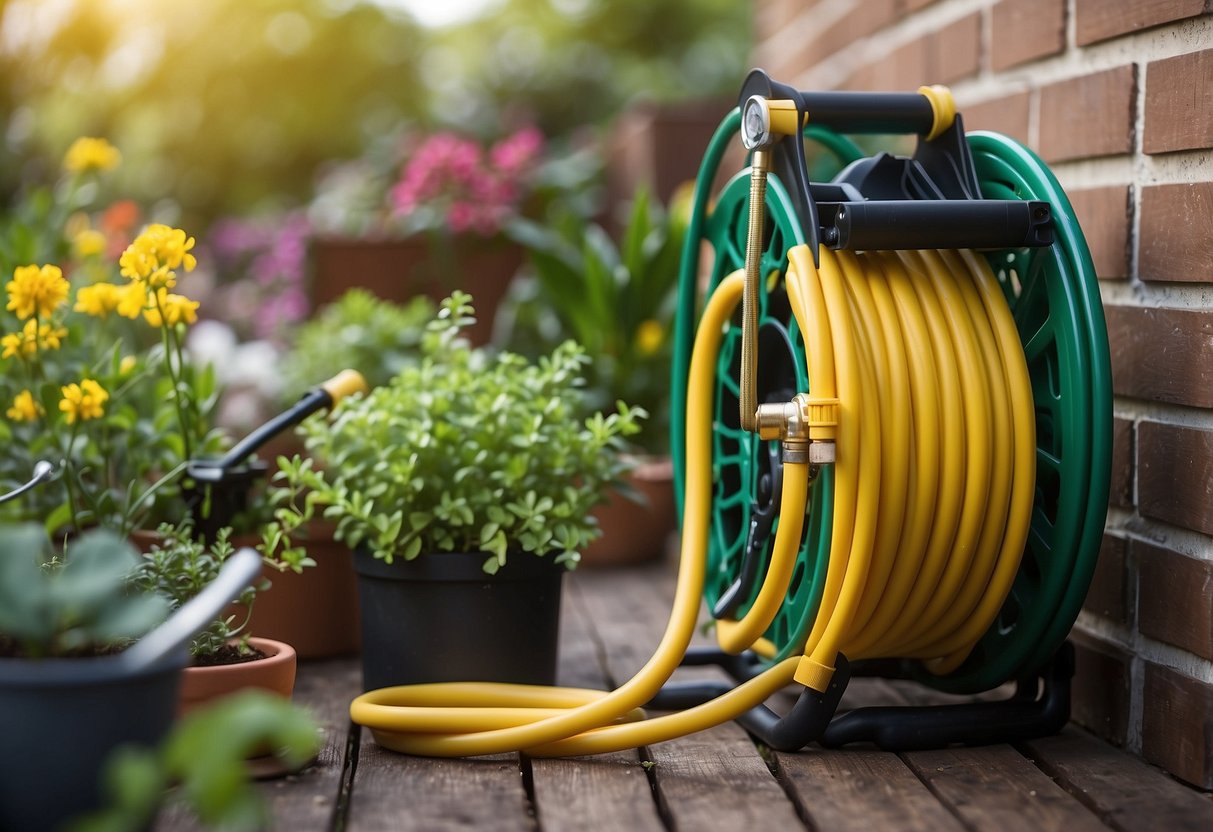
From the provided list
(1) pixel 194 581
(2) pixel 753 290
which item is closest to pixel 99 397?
(1) pixel 194 581

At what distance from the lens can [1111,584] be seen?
1823 millimetres

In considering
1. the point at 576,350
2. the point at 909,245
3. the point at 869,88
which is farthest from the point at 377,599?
the point at 869,88

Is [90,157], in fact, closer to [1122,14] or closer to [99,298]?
→ [99,298]

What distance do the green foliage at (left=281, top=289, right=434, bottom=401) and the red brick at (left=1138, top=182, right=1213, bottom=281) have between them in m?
1.84

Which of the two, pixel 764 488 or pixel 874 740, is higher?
pixel 764 488

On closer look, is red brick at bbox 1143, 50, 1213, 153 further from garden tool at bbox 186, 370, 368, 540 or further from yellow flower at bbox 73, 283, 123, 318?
yellow flower at bbox 73, 283, 123, 318

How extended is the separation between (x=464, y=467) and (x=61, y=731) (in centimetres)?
84

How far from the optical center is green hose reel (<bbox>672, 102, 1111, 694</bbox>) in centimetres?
163

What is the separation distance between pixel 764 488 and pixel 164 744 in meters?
0.92

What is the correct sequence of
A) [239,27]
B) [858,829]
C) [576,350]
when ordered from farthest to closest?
A: [239,27] < [576,350] < [858,829]

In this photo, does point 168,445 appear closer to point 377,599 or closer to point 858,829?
point 377,599

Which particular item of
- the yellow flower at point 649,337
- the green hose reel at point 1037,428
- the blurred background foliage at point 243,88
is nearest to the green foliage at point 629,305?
the yellow flower at point 649,337

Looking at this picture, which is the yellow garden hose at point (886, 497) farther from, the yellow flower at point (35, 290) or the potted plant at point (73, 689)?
the yellow flower at point (35, 290)

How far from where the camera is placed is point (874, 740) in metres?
1.70
